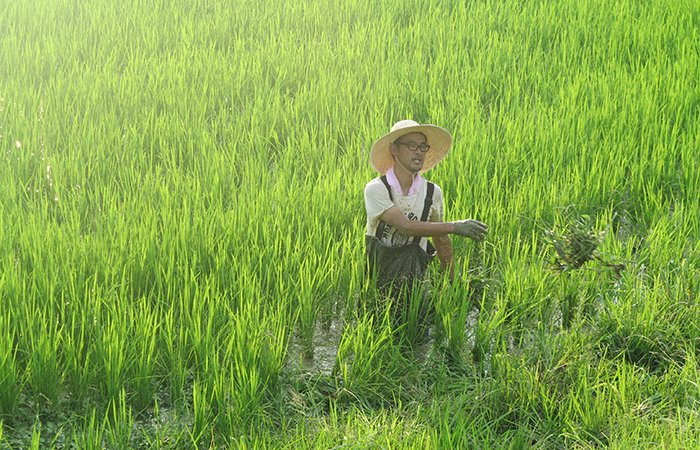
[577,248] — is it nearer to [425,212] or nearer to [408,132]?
[425,212]

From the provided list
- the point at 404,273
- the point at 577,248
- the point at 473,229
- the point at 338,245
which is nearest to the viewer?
the point at 473,229

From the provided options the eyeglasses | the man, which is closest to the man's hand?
the man

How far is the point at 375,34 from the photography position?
588cm

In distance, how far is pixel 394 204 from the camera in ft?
7.55

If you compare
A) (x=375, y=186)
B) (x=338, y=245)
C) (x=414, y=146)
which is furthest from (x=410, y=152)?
(x=338, y=245)

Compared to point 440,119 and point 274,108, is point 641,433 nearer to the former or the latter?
point 440,119

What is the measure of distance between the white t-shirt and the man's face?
11 cm

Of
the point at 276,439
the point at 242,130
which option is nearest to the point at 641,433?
the point at 276,439

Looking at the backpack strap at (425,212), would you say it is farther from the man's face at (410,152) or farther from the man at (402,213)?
the man's face at (410,152)

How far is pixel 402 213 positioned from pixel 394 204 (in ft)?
0.18

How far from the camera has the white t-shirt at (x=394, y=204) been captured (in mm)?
2279

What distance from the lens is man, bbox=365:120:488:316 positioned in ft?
7.46

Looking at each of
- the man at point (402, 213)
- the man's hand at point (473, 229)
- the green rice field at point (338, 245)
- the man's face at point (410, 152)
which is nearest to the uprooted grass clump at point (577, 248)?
the green rice field at point (338, 245)

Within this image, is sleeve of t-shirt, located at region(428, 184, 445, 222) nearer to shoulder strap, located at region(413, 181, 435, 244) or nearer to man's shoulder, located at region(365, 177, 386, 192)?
shoulder strap, located at region(413, 181, 435, 244)
